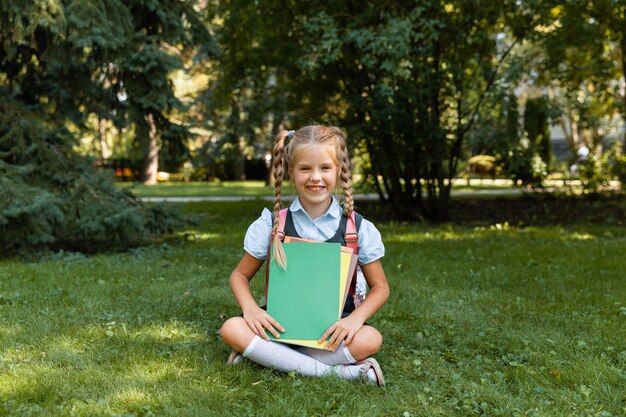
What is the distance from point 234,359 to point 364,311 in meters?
0.69

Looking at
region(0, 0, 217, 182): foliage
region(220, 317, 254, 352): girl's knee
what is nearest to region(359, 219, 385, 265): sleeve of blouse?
region(220, 317, 254, 352): girl's knee

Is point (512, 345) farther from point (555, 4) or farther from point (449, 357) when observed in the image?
point (555, 4)

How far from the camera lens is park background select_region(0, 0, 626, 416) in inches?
119

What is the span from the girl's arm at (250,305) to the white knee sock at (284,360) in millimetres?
51

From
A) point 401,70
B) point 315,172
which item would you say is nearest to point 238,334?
point 315,172

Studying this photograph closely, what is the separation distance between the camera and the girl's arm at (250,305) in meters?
3.13

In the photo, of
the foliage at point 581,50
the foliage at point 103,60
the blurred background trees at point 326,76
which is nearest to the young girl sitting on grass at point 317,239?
the blurred background trees at point 326,76

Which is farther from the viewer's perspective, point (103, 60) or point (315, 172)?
point (103, 60)

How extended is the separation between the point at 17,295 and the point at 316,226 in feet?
8.32

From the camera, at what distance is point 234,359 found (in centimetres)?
324

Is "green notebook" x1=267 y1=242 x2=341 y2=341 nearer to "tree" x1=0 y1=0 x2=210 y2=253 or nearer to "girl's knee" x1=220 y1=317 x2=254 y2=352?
"girl's knee" x1=220 y1=317 x2=254 y2=352

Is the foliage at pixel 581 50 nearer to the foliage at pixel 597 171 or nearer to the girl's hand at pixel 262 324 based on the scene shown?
the foliage at pixel 597 171

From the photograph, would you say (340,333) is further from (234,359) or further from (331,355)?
(234,359)

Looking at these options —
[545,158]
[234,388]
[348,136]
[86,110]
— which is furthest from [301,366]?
[545,158]
